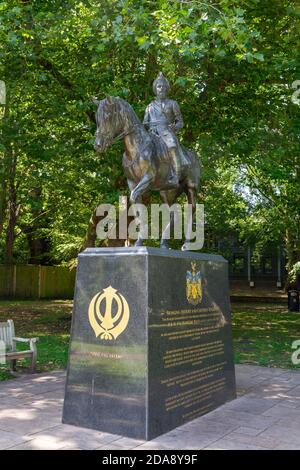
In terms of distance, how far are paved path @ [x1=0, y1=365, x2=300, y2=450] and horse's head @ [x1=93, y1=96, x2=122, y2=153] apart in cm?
366

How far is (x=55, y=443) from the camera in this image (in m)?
5.64

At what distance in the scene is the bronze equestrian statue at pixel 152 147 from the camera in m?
7.22

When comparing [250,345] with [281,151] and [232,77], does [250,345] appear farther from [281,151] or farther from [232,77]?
[232,77]

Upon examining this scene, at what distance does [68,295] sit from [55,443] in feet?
95.0

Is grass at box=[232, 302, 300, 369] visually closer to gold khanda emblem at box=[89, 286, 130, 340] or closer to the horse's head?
gold khanda emblem at box=[89, 286, 130, 340]

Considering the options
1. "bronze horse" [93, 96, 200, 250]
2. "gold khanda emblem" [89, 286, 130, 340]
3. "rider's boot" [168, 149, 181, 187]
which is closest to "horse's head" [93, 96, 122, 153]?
"bronze horse" [93, 96, 200, 250]

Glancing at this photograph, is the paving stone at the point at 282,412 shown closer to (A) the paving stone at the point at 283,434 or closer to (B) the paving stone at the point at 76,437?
(A) the paving stone at the point at 283,434

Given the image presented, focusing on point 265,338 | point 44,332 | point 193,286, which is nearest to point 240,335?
point 265,338

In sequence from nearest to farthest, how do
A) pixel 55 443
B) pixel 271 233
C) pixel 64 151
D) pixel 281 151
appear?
pixel 55 443 < pixel 281 151 < pixel 64 151 < pixel 271 233

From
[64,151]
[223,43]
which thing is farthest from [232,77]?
[64,151]

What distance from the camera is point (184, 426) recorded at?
6457mm

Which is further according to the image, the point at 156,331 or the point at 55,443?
the point at 156,331

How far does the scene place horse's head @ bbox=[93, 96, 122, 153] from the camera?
23.3ft

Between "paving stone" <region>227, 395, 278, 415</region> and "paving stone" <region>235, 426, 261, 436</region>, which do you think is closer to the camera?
"paving stone" <region>235, 426, 261, 436</region>
